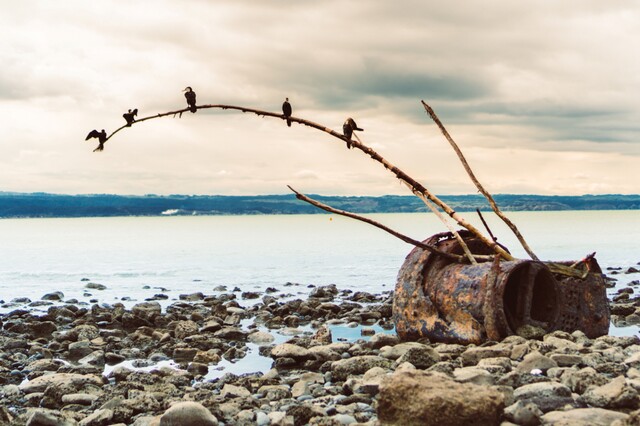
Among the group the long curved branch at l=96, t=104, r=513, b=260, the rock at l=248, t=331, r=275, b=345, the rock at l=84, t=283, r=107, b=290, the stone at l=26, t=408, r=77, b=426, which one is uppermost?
the long curved branch at l=96, t=104, r=513, b=260

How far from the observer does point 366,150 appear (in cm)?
859

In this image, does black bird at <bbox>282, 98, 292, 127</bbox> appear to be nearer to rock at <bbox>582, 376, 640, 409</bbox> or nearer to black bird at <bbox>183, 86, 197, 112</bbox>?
black bird at <bbox>183, 86, 197, 112</bbox>

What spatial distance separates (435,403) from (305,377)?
311 cm

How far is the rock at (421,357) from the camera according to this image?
7.55 metres

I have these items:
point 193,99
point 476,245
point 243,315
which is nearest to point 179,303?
point 243,315

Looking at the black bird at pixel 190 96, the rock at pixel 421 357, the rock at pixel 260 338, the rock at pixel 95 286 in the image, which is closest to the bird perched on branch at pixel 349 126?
the black bird at pixel 190 96

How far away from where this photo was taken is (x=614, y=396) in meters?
5.46

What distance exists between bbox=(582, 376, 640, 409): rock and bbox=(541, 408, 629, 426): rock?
0.27 meters

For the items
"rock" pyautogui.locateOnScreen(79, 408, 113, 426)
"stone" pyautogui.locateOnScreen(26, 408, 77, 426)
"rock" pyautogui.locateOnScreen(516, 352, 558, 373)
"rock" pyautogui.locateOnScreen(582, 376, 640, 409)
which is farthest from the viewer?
"rock" pyautogui.locateOnScreen(516, 352, 558, 373)

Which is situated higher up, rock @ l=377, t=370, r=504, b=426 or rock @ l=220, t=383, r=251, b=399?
rock @ l=377, t=370, r=504, b=426

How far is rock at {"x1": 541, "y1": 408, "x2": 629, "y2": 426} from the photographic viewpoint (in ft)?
16.3

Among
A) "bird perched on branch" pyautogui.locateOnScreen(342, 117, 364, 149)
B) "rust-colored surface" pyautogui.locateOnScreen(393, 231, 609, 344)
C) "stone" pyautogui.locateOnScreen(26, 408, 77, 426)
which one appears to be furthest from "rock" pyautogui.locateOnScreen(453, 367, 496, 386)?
"stone" pyautogui.locateOnScreen(26, 408, 77, 426)

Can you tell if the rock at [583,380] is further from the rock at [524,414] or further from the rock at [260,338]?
the rock at [260,338]

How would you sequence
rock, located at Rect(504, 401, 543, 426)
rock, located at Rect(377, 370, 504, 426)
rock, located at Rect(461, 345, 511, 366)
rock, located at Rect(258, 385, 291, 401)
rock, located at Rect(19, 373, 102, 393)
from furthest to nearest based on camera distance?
rock, located at Rect(19, 373, 102, 393), rock, located at Rect(461, 345, 511, 366), rock, located at Rect(258, 385, 291, 401), rock, located at Rect(504, 401, 543, 426), rock, located at Rect(377, 370, 504, 426)
